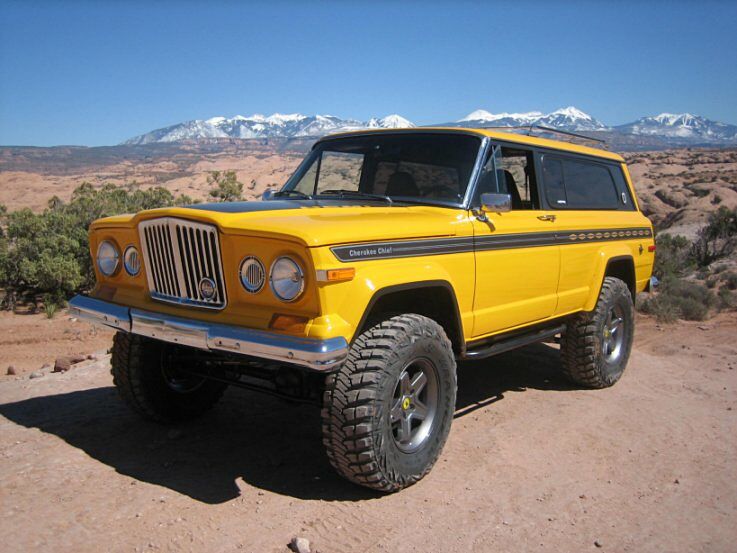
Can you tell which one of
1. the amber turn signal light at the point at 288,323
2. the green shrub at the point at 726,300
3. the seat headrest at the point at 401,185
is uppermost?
the seat headrest at the point at 401,185

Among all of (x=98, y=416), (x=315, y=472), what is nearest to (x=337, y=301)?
(x=315, y=472)

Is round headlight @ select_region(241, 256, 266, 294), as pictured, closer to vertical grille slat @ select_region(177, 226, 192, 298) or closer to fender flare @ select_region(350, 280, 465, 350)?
vertical grille slat @ select_region(177, 226, 192, 298)

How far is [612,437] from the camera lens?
4.77m

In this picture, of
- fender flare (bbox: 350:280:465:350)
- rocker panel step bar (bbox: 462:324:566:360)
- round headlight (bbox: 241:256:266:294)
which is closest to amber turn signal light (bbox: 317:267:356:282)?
fender flare (bbox: 350:280:465:350)

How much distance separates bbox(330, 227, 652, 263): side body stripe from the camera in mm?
3419

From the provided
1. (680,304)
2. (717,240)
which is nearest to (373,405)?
(680,304)

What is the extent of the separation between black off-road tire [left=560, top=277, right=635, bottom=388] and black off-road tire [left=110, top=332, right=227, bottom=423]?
11.1ft

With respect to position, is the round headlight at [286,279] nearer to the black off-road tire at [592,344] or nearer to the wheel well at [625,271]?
the black off-road tire at [592,344]

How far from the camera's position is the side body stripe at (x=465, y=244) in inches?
135

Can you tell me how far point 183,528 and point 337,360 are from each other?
118cm

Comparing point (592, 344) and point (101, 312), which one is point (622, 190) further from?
point (101, 312)

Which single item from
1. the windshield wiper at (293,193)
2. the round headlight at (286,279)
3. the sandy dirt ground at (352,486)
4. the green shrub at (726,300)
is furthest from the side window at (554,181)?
the green shrub at (726,300)

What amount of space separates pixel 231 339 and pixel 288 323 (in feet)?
0.98

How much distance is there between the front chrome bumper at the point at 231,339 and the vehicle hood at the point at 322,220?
1.64 ft
